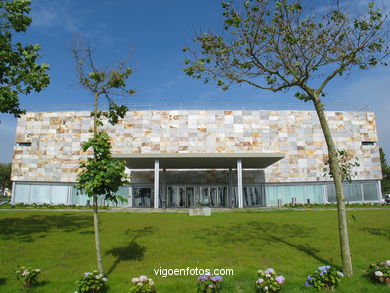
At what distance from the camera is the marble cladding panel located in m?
36.3

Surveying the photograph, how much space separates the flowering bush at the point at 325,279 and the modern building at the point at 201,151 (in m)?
28.7

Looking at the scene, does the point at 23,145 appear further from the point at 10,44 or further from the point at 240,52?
the point at 240,52

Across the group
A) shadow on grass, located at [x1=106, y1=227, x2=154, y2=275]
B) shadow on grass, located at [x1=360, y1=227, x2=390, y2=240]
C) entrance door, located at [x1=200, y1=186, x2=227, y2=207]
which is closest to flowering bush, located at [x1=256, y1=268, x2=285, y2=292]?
shadow on grass, located at [x1=106, y1=227, x2=154, y2=275]

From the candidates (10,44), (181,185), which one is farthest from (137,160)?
(10,44)

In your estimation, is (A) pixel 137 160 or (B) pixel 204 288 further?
(A) pixel 137 160

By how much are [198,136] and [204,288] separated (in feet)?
100

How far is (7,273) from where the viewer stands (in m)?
7.49

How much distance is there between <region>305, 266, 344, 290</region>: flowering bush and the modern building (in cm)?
2874

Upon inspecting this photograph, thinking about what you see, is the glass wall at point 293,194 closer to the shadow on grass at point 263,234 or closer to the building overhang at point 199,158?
the building overhang at point 199,158

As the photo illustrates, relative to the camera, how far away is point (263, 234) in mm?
12750

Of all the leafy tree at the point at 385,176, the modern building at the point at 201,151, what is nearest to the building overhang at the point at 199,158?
the modern building at the point at 201,151

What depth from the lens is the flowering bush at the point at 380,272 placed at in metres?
6.48

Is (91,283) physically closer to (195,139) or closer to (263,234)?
(263,234)

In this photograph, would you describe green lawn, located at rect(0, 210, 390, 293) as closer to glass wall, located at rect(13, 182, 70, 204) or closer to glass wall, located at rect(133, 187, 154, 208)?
glass wall, located at rect(133, 187, 154, 208)
